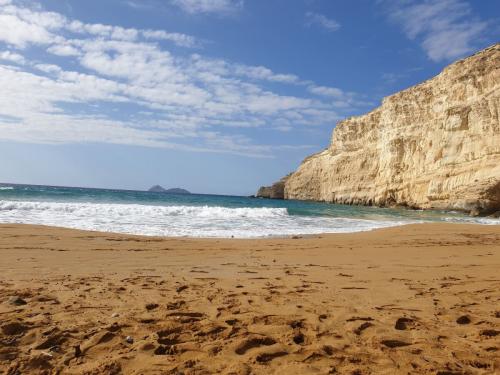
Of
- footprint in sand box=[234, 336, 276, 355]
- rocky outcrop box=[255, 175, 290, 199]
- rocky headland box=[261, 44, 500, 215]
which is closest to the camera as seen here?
footprint in sand box=[234, 336, 276, 355]

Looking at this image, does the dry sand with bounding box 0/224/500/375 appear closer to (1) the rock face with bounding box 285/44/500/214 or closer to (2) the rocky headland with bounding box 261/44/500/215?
(2) the rocky headland with bounding box 261/44/500/215

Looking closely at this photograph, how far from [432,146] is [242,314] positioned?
40.8m

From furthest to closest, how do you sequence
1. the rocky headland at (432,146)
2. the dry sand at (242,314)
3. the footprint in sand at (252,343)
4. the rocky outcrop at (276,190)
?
the rocky outcrop at (276,190)
the rocky headland at (432,146)
the footprint in sand at (252,343)
the dry sand at (242,314)

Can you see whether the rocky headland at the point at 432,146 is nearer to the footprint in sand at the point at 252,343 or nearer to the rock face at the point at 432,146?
the rock face at the point at 432,146

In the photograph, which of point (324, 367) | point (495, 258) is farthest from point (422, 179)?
point (324, 367)

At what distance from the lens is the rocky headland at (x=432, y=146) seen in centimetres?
3238

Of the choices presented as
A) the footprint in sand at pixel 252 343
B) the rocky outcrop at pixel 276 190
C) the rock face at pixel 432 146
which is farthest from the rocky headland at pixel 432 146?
the footprint in sand at pixel 252 343

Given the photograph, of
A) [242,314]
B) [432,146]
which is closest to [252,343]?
[242,314]

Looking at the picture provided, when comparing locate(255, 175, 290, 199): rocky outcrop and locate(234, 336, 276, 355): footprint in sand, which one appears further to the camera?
locate(255, 175, 290, 199): rocky outcrop

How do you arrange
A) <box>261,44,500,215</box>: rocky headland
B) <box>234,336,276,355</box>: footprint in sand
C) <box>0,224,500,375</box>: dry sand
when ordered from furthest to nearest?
<box>261,44,500,215</box>: rocky headland < <box>234,336,276,355</box>: footprint in sand < <box>0,224,500,375</box>: dry sand

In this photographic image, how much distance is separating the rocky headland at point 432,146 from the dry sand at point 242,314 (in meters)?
30.3

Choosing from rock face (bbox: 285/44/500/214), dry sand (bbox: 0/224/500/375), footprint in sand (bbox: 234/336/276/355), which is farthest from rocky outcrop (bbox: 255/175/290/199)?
footprint in sand (bbox: 234/336/276/355)

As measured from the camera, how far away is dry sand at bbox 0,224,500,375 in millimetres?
2645

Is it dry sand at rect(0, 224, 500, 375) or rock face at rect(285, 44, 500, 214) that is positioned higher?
rock face at rect(285, 44, 500, 214)
